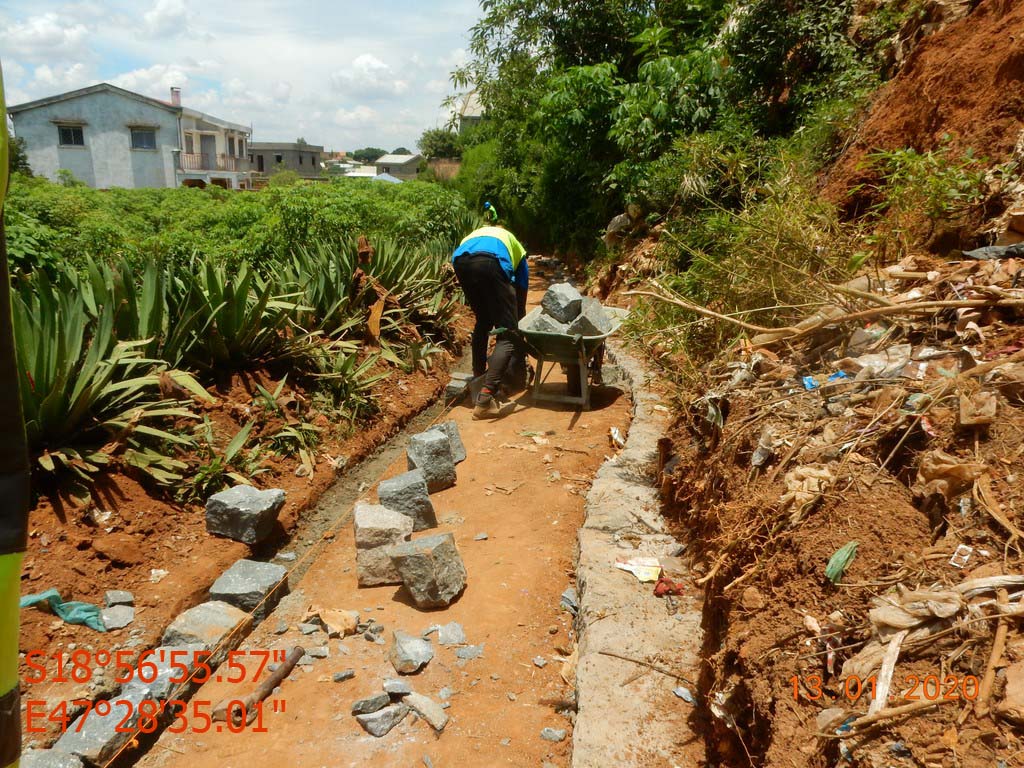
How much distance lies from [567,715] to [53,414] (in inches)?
123

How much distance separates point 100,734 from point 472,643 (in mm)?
1478

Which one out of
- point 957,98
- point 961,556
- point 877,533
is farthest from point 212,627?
point 957,98

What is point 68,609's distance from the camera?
3137 millimetres

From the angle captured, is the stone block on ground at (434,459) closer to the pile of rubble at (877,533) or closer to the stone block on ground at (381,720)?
the pile of rubble at (877,533)

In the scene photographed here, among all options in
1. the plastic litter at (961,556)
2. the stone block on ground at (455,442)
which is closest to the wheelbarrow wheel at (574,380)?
the stone block on ground at (455,442)

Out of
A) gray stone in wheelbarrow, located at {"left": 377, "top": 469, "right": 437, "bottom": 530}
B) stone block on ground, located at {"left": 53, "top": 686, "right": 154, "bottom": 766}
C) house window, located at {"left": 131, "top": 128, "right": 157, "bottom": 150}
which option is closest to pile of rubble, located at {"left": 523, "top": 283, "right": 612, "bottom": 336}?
gray stone in wheelbarrow, located at {"left": 377, "top": 469, "right": 437, "bottom": 530}

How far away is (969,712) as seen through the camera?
60.6 inches

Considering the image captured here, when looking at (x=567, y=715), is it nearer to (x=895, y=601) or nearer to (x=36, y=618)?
(x=895, y=601)

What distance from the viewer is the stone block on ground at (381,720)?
2.62 m

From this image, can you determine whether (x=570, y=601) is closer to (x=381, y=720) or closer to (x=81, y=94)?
(x=381, y=720)

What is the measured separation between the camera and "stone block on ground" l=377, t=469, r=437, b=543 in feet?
13.6

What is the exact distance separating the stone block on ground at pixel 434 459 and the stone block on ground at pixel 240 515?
1.05m

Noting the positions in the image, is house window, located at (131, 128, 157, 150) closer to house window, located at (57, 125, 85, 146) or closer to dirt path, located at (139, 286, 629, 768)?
house window, located at (57, 125, 85, 146)

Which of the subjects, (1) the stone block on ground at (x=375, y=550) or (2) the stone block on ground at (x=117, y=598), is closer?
(2) the stone block on ground at (x=117, y=598)
